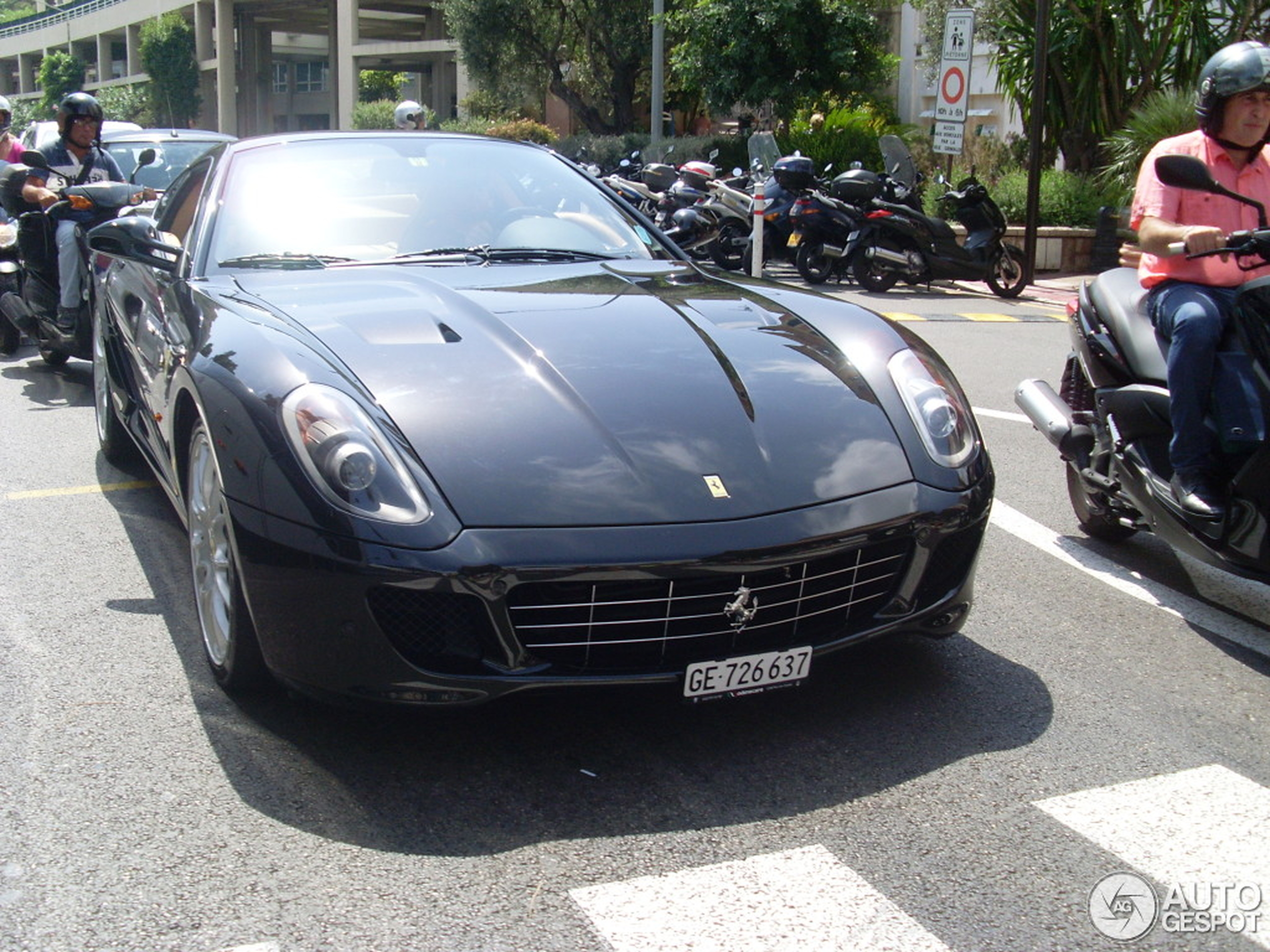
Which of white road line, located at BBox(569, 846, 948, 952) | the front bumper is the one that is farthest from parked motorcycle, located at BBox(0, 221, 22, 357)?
white road line, located at BBox(569, 846, 948, 952)

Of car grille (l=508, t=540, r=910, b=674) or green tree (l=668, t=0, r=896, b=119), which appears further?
green tree (l=668, t=0, r=896, b=119)

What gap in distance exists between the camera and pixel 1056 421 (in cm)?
519

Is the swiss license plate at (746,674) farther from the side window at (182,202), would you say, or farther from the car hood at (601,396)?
the side window at (182,202)

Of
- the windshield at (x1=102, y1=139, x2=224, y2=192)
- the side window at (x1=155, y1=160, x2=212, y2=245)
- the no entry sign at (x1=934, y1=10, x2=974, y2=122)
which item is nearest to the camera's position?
the side window at (x1=155, y1=160, x2=212, y2=245)

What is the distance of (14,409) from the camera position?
793 centimetres

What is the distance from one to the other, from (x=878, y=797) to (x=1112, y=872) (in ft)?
1.69

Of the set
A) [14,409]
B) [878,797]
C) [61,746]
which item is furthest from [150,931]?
[14,409]

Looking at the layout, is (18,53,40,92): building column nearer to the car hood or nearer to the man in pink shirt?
the car hood

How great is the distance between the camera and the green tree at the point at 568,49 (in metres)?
36.2

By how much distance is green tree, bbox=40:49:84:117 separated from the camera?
3666 inches

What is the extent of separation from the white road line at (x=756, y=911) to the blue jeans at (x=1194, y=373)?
2.14 metres

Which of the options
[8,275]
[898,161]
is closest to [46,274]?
[8,275]

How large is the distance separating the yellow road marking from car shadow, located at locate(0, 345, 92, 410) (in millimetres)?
2202

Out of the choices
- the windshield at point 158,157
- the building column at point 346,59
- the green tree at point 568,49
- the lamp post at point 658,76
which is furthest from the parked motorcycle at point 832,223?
the building column at point 346,59
